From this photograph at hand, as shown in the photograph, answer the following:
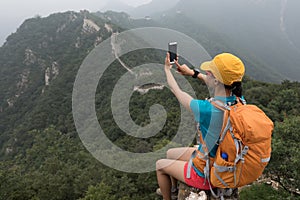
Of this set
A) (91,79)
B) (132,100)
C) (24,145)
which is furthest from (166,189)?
(24,145)

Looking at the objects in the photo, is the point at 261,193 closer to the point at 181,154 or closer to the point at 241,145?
the point at 181,154

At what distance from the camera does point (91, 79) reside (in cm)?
588

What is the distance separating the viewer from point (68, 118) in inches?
1502

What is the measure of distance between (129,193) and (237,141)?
501 inches

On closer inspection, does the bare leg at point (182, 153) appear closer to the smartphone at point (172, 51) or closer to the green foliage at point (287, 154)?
the smartphone at point (172, 51)

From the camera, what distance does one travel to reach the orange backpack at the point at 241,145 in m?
2.62

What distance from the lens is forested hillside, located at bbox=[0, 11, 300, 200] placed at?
43.3ft

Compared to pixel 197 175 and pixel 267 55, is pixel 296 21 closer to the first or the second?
pixel 267 55

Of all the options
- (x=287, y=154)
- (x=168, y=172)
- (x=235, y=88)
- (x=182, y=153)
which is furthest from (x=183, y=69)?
(x=287, y=154)

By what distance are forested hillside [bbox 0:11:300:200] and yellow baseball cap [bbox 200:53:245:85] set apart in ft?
15.7

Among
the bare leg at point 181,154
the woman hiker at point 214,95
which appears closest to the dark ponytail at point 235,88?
the woman hiker at point 214,95

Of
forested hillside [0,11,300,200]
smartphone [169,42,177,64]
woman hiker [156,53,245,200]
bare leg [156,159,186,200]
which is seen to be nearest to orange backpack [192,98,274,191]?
woman hiker [156,53,245,200]

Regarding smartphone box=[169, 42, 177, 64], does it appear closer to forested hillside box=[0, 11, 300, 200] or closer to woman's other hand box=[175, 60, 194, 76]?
woman's other hand box=[175, 60, 194, 76]

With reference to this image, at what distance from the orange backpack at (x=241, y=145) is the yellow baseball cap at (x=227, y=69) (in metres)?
0.24
